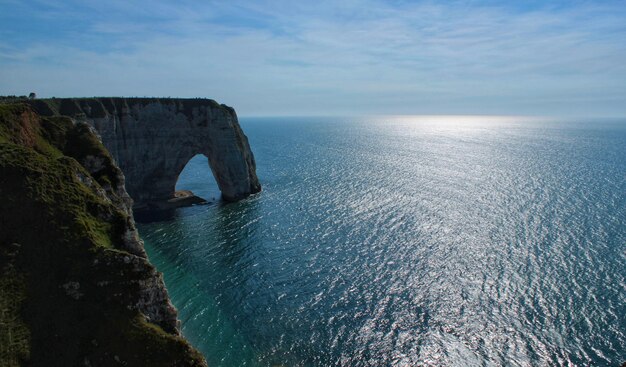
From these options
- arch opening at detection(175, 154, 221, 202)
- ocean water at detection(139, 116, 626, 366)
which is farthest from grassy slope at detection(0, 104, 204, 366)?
arch opening at detection(175, 154, 221, 202)

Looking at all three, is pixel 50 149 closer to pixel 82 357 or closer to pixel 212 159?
pixel 82 357

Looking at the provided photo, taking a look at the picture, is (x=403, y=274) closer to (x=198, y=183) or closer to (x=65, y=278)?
(x=65, y=278)

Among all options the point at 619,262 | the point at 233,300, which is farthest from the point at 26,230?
the point at 619,262

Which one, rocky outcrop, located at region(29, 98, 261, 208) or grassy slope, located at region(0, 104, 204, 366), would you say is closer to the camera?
grassy slope, located at region(0, 104, 204, 366)

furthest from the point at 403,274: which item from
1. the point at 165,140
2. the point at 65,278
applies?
the point at 165,140

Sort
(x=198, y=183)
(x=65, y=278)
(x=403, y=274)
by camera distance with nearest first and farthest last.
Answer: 1. (x=65, y=278)
2. (x=403, y=274)
3. (x=198, y=183)

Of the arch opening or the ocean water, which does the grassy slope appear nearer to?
the ocean water

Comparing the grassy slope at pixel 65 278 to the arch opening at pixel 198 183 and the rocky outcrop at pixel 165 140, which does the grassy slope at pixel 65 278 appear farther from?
the arch opening at pixel 198 183
